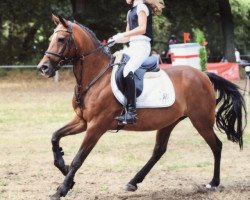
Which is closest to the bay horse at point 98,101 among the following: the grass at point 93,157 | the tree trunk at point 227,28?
the grass at point 93,157

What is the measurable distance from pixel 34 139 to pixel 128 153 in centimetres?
255

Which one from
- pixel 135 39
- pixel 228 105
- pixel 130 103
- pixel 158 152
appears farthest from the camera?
pixel 228 105

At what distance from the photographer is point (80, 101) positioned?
6754 millimetres

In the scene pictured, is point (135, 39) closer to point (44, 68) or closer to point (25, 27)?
point (44, 68)

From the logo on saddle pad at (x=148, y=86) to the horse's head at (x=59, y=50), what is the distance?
630 millimetres

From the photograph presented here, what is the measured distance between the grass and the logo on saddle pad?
1286 mm

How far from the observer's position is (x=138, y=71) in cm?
709

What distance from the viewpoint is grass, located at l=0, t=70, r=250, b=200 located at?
25.5ft

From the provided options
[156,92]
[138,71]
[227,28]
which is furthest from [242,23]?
[138,71]

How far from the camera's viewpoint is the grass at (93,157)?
7.78m

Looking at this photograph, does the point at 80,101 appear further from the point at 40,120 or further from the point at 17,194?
the point at 40,120

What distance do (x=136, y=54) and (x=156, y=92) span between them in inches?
23.4

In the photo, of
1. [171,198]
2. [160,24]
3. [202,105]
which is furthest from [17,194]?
[160,24]

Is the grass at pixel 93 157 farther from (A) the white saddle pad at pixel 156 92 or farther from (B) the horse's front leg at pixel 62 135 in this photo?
(A) the white saddle pad at pixel 156 92
